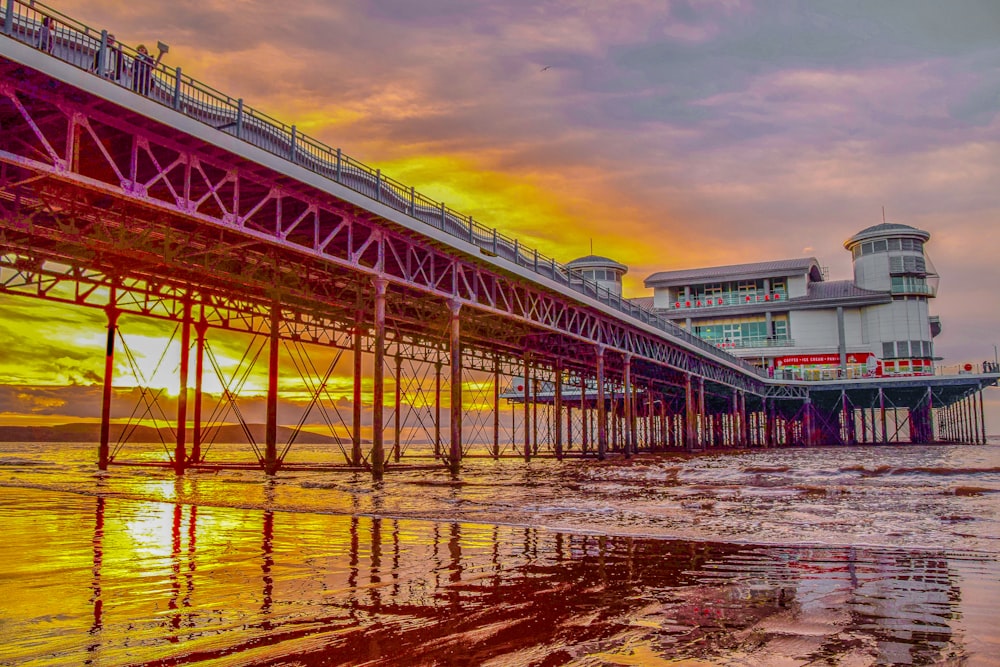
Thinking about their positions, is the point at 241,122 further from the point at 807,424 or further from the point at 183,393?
the point at 807,424

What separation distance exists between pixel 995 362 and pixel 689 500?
6537 centimetres

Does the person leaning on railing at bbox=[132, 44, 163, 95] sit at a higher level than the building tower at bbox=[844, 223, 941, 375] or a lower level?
lower

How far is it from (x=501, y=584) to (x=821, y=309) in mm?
83374

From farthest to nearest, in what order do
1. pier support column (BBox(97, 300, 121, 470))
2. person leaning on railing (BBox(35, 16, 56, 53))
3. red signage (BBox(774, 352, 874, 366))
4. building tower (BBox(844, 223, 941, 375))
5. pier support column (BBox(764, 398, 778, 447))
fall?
pier support column (BBox(764, 398, 778, 447)) → red signage (BBox(774, 352, 874, 366)) → building tower (BBox(844, 223, 941, 375)) → pier support column (BBox(97, 300, 121, 470)) → person leaning on railing (BBox(35, 16, 56, 53))

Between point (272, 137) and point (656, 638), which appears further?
point (272, 137)

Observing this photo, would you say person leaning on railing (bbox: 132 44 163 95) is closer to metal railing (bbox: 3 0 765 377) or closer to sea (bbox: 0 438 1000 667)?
metal railing (bbox: 3 0 765 377)

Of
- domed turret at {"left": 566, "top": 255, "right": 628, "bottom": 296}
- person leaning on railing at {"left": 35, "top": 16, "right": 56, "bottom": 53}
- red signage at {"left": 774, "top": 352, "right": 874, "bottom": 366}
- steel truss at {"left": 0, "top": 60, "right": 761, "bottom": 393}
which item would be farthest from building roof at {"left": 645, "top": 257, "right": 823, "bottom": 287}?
person leaning on railing at {"left": 35, "top": 16, "right": 56, "bottom": 53}

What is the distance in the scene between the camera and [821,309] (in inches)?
3194

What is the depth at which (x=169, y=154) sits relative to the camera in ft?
59.6

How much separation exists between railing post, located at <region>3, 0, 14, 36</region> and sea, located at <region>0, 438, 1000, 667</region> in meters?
8.66

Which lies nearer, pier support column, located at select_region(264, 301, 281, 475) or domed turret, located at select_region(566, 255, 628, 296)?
pier support column, located at select_region(264, 301, 281, 475)

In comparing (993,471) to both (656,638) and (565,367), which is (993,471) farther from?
(565,367)

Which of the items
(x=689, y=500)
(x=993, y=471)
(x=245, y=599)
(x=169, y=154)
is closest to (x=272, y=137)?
(x=169, y=154)

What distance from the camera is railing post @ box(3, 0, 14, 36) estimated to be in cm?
1284
